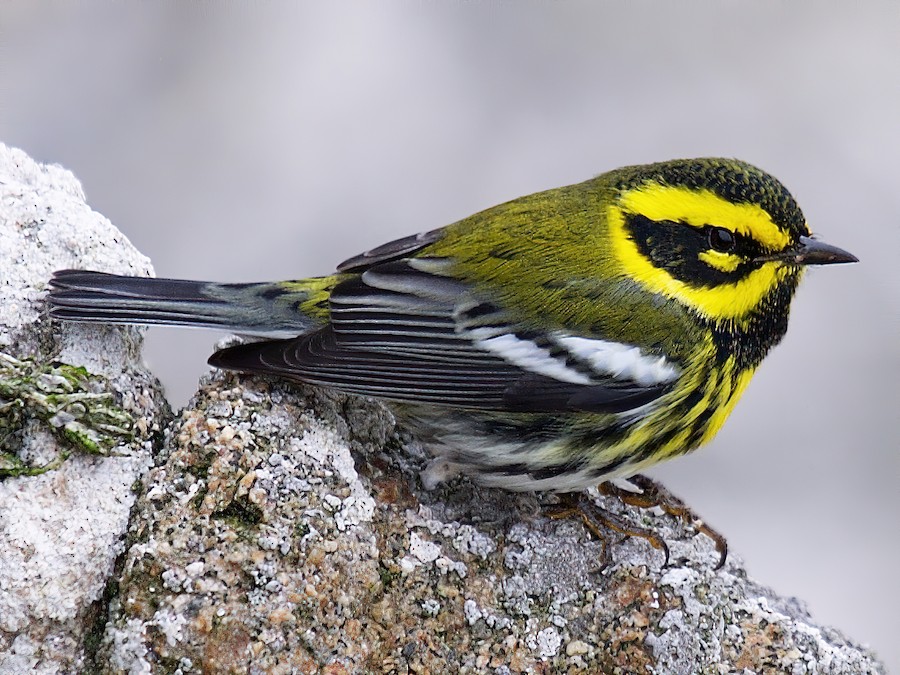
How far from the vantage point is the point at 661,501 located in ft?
11.1

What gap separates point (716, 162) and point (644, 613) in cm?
142

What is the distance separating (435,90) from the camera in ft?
20.0

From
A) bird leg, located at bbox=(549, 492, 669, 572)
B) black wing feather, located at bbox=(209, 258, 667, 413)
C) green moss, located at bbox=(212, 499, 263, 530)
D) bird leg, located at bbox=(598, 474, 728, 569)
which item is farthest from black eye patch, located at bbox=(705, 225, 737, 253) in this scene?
green moss, located at bbox=(212, 499, 263, 530)

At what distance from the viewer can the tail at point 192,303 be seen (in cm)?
280

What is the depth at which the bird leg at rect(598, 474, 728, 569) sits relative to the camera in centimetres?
327

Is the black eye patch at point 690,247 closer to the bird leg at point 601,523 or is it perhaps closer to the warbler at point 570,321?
the warbler at point 570,321

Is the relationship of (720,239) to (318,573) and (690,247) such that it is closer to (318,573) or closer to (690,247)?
(690,247)

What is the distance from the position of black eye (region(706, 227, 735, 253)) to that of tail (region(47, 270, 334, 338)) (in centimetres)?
117

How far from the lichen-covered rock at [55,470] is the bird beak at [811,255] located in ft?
6.10

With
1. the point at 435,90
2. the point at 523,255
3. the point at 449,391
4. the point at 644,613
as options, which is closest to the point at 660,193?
the point at 523,255

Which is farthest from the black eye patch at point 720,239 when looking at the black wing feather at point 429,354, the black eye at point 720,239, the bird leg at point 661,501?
the bird leg at point 661,501

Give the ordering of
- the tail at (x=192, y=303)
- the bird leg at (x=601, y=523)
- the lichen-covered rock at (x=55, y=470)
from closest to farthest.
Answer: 1. the lichen-covered rock at (x=55, y=470)
2. the tail at (x=192, y=303)
3. the bird leg at (x=601, y=523)

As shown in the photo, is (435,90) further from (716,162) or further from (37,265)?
(37,265)

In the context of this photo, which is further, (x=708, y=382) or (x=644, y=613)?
(x=708, y=382)
